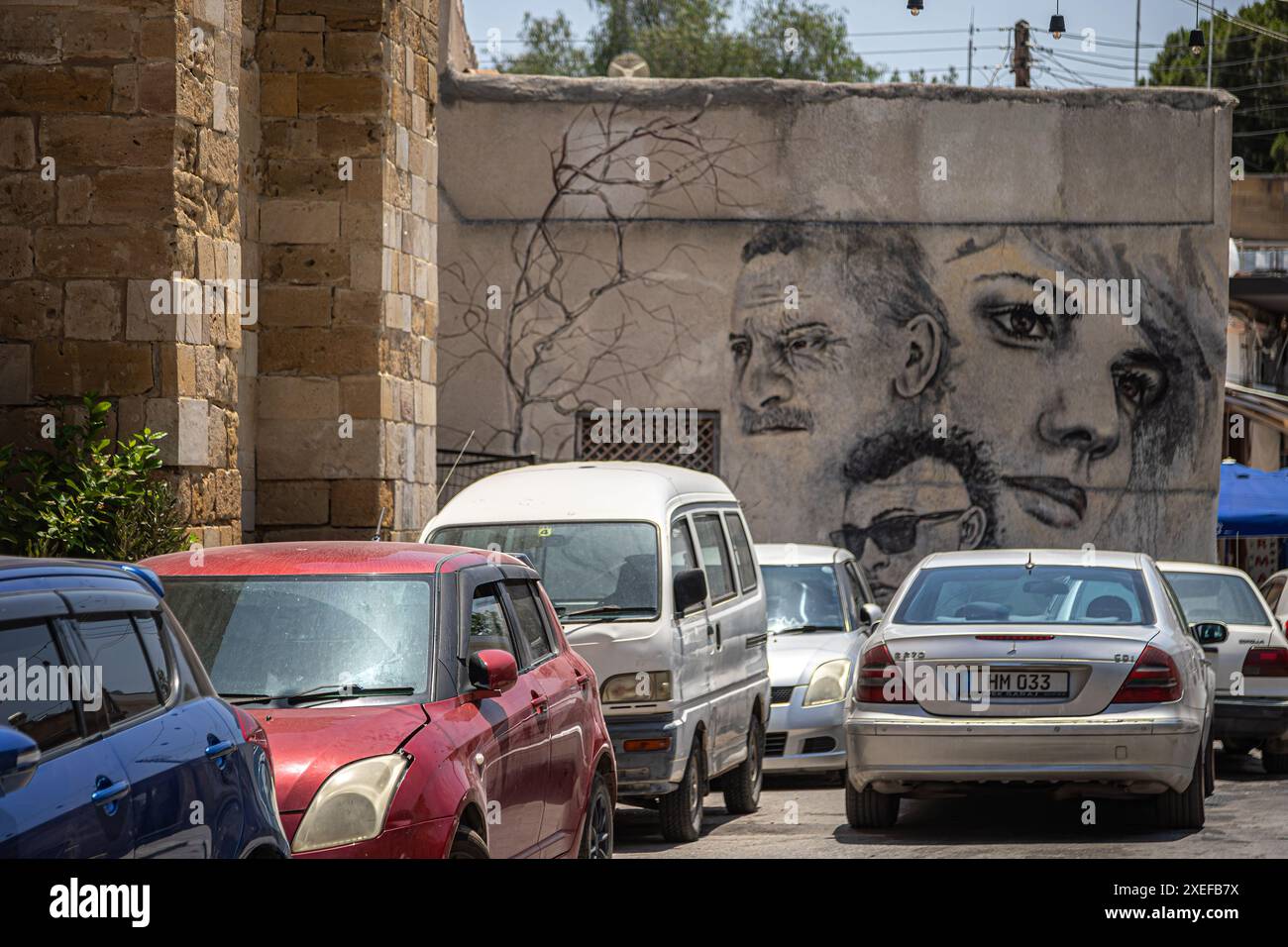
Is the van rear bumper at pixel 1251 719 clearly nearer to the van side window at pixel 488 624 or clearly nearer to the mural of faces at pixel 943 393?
the mural of faces at pixel 943 393

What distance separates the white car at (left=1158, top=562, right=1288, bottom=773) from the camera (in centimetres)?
1399

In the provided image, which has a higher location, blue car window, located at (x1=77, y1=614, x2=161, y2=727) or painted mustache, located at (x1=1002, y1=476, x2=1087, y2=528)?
blue car window, located at (x1=77, y1=614, x2=161, y2=727)

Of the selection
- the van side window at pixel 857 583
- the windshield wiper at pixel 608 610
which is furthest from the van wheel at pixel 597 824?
the van side window at pixel 857 583

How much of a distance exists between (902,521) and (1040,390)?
2277 millimetres

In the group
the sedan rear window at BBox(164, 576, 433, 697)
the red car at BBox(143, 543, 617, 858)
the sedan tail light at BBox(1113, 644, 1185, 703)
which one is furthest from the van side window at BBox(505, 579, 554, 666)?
the sedan tail light at BBox(1113, 644, 1185, 703)

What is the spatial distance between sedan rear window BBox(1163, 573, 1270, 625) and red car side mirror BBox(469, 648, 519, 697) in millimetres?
9481

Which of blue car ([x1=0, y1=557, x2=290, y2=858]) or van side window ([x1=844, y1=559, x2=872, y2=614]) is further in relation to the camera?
van side window ([x1=844, y1=559, x2=872, y2=614])

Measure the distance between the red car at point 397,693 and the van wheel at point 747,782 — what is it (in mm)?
4100

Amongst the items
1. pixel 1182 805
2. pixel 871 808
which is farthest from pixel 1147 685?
pixel 871 808

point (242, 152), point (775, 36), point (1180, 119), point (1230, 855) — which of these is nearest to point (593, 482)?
point (1230, 855)

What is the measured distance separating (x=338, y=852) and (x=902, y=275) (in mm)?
17131

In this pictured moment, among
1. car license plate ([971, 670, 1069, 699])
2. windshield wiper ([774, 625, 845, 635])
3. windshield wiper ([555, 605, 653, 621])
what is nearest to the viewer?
car license plate ([971, 670, 1069, 699])

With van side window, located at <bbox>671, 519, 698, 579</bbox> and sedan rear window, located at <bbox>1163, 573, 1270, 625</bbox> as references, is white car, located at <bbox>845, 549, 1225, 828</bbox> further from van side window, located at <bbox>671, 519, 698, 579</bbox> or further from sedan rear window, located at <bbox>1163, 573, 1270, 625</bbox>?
sedan rear window, located at <bbox>1163, 573, 1270, 625</bbox>

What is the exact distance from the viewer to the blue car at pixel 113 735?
13.7 feet
